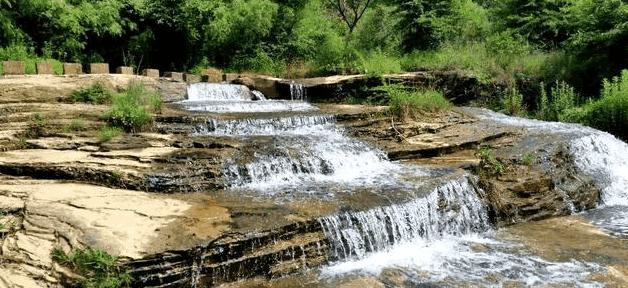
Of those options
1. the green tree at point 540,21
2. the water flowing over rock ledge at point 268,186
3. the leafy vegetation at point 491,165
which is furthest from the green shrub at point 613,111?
the leafy vegetation at point 491,165

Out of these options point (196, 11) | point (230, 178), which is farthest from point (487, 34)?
point (230, 178)

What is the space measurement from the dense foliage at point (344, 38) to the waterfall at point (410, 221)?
6.38 m

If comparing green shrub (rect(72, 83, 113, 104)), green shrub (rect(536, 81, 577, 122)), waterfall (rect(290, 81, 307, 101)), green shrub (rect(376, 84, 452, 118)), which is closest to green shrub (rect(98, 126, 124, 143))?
green shrub (rect(72, 83, 113, 104))

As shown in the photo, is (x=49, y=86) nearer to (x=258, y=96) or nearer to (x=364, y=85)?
(x=258, y=96)

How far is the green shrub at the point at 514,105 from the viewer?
A: 1216cm

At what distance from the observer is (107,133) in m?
6.78

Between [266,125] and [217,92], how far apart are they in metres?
3.79

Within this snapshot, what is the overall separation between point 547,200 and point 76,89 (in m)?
7.52

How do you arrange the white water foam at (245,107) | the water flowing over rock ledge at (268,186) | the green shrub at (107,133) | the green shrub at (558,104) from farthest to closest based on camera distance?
the green shrub at (558,104)
the white water foam at (245,107)
the green shrub at (107,133)
the water flowing over rock ledge at (268,186)

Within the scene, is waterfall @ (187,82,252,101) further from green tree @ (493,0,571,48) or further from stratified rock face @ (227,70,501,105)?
green tree @ (493,0,571,48)

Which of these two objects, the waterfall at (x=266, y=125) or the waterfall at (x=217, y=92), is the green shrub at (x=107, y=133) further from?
the waterfall at (x=217, y=92)

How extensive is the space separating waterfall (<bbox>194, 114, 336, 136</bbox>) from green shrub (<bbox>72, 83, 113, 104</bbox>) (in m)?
1.92

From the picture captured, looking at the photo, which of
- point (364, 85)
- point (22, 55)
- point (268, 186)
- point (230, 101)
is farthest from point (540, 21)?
point (22, 55)

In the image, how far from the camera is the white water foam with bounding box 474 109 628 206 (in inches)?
310
